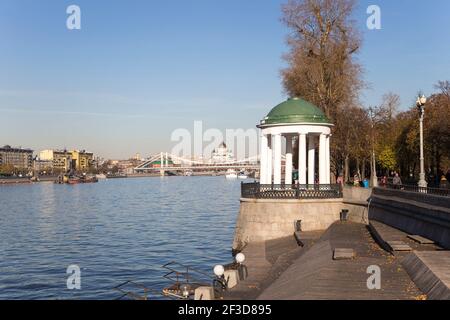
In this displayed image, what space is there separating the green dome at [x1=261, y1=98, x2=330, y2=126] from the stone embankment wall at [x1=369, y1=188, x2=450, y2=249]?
5.97 m

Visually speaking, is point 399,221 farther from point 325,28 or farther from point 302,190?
point 325,28

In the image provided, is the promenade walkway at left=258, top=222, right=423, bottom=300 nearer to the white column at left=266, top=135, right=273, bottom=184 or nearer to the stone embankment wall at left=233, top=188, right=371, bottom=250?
the stone embankment wall at left=233, top=188, right=371, bottom=250

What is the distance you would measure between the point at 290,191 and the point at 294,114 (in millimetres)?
4711

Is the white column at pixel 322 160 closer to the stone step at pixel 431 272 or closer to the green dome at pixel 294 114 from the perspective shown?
the green dome at pixel 294 114

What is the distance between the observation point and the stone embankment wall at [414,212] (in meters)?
19.6

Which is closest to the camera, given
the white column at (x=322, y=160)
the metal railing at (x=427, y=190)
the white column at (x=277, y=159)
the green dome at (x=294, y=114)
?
the metal railing at (x=427, y=190)

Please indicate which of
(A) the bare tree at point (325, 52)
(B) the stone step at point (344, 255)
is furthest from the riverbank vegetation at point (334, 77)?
(B) the stone step at point (344, 255)

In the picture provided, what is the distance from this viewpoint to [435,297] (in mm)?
11992

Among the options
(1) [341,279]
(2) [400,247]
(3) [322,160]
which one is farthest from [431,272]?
(3) [322,160]

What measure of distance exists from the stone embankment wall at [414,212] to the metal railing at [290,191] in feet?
9.05

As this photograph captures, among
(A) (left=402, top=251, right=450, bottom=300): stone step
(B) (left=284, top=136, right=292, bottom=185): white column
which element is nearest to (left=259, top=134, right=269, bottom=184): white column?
(B) (left=284, top=136, right=292, bottom=185): white column

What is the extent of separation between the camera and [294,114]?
109 feet

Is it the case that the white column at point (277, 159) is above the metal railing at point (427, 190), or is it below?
above
